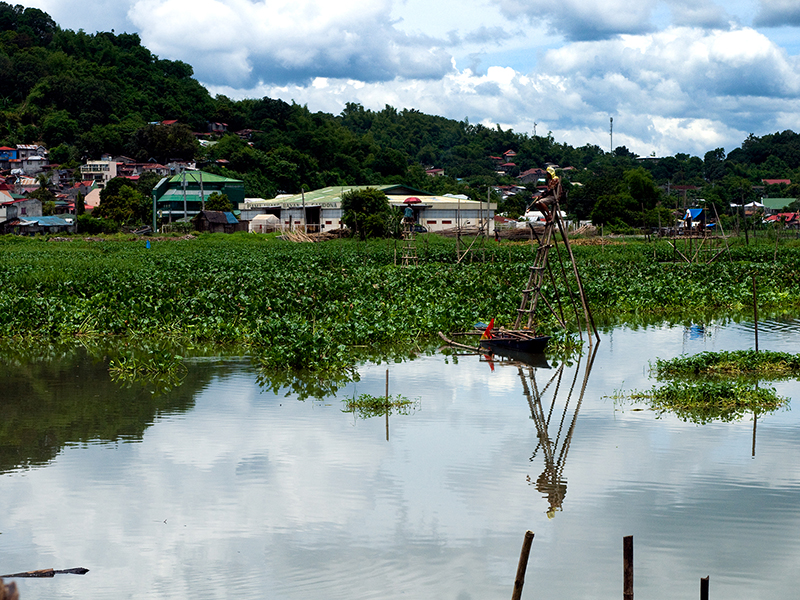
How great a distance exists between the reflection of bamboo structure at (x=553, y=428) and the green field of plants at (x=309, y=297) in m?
3.17

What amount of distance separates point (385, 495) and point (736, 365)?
770cm

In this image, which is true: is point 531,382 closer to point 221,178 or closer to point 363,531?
point 363,531

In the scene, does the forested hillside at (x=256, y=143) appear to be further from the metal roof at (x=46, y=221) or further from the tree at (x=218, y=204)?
the metal roof at (x=46, y=221)

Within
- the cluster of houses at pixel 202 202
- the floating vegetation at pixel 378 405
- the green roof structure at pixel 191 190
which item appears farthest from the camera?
the green roof structure at pixel 191 190

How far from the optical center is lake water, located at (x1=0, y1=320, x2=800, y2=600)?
6.27m

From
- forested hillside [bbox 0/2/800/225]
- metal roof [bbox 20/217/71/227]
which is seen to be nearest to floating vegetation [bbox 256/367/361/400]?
forested hillside [bbox 0/2/800/225]

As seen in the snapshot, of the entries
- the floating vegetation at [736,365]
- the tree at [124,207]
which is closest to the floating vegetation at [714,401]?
the floating vegetation at [736,365]

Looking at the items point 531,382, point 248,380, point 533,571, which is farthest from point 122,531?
point 531,382

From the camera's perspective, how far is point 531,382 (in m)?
13.3

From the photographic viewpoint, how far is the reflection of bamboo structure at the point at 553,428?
26.6 feet

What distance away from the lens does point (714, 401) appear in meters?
11.3

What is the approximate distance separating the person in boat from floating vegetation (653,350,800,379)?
3.32m

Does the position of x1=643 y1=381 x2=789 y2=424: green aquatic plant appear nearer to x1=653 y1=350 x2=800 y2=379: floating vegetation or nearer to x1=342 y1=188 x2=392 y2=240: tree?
x1=653 y1=350 x2=800 y2=379: floating vegetation

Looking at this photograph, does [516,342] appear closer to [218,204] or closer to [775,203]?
[218,204]
